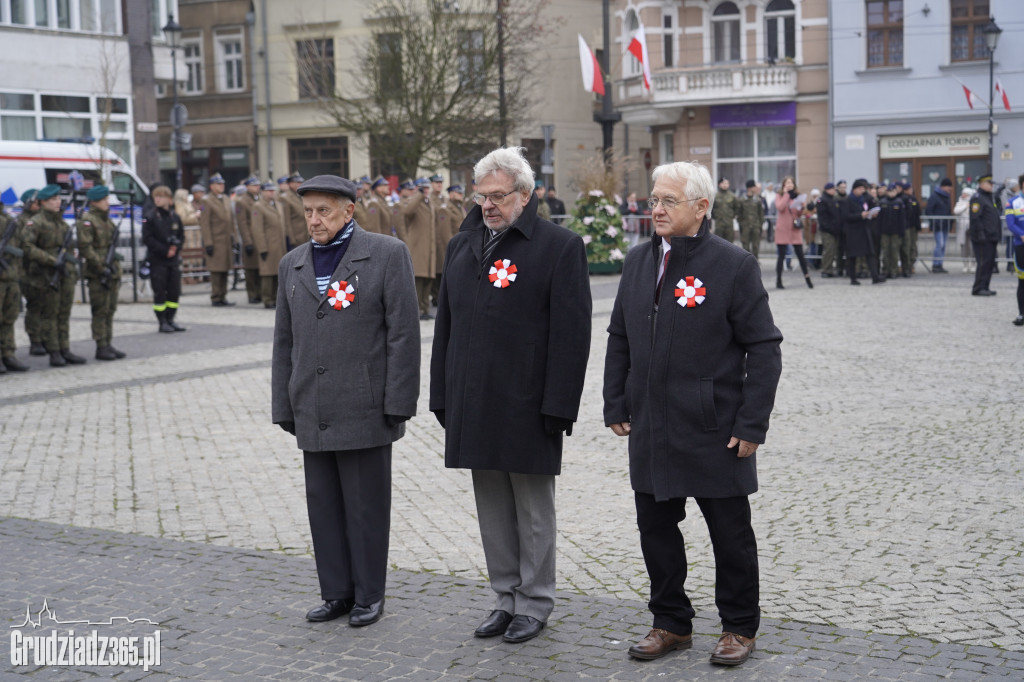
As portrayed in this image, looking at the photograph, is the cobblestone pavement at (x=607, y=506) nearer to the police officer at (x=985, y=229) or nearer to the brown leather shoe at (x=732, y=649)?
the brown leather shoe at (x=732, y=649)

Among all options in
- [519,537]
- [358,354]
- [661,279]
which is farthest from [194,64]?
[661,279]

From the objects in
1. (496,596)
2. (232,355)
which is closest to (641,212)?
(232,355)

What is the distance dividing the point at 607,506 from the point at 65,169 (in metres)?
24.7

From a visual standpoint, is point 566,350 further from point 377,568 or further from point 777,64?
point 777,64

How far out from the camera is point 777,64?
140 feet

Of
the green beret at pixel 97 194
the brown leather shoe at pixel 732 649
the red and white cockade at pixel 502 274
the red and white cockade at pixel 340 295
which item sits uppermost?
the green beret at pixel 97 194

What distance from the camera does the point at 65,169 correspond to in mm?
29484

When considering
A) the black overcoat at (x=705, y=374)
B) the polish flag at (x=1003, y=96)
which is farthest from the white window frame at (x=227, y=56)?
the black overcoat at (x=705, y=374)

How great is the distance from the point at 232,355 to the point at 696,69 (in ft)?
101

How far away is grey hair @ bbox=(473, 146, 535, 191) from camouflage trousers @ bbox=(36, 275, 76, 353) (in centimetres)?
1103

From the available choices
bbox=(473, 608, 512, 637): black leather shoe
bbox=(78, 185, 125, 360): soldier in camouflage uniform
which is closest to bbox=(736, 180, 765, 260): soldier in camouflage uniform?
bbox=(78, 185, 125, 360): soldier in camouflage uniform

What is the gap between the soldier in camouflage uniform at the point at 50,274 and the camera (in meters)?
15.1

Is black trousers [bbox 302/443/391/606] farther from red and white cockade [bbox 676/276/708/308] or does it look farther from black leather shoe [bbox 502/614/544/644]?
red and white cockade [bbox 676/276/708/308]

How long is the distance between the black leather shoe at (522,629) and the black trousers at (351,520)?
68 centimetres
